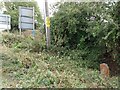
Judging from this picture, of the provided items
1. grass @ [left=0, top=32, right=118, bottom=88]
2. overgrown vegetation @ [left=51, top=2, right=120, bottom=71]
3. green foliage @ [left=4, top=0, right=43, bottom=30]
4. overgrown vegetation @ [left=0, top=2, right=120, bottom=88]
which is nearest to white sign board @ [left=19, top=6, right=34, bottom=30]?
overgrown vegetation @ [left=0, top=2, right=120, bottom=88]

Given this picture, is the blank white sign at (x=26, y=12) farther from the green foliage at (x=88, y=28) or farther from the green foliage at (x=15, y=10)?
the green foliage at (x=15, y=10)

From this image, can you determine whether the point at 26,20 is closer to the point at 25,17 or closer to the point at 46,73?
the point at 25,17

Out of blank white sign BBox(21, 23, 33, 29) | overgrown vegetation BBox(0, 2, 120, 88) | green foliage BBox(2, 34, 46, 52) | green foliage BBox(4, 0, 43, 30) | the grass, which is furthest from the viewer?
green foliage BBox(4, 0, 43, 30)

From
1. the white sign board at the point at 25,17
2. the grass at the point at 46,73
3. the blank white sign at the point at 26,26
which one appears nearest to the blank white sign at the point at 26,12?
the white sign board at the point at 25,17

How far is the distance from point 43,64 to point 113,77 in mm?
1887

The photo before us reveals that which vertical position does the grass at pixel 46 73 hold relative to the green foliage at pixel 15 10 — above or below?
below

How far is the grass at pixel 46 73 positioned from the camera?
5367 millimetres

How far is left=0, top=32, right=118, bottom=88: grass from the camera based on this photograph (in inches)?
211

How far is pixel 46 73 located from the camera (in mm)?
5617

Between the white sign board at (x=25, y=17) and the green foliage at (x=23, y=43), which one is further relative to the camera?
the white sign board at (x=25, y=17)

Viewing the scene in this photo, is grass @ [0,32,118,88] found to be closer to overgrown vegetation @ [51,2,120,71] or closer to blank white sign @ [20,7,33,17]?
overgrown vegetation @ [51,2,120,71]

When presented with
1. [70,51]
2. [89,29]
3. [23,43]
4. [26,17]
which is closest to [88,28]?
[89,29]

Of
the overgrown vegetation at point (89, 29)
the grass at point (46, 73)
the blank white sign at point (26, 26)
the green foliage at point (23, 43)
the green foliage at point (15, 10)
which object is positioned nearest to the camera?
the grass at point (46, 73)

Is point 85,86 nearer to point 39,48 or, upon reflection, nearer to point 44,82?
point 44,82
